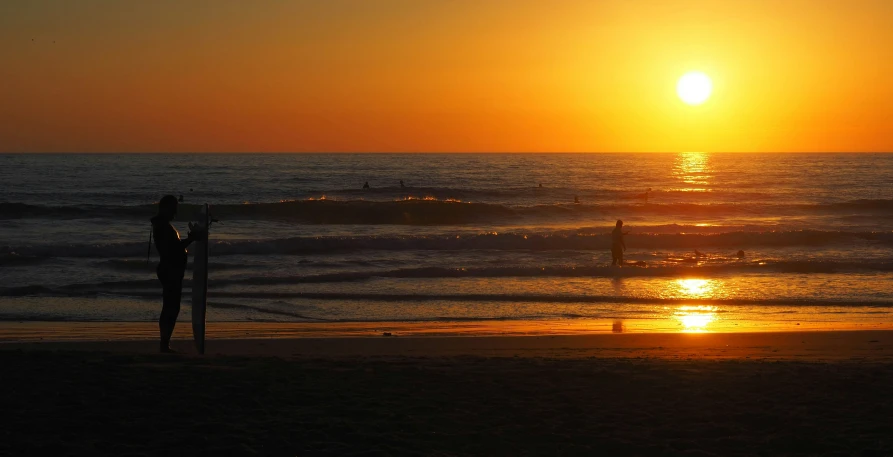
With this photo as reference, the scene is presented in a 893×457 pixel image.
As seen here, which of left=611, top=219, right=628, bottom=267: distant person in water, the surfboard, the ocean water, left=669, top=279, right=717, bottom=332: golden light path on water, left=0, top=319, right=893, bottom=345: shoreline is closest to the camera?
the surfboard

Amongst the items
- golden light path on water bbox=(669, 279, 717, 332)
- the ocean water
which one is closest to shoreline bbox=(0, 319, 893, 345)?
golden light path on water bbox=(669, 279, 717, 332)

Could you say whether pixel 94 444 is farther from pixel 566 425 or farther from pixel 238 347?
pixel 238 347

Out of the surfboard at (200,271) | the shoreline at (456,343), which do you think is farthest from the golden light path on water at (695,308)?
the surfboard at (200,271)

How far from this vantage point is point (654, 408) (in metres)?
6.23

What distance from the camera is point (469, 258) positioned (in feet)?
80.4

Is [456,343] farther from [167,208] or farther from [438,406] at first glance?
[438,406]

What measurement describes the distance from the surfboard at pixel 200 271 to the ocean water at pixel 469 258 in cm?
496

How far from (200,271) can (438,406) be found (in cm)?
346

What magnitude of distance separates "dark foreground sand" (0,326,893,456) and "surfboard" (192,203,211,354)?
59cm

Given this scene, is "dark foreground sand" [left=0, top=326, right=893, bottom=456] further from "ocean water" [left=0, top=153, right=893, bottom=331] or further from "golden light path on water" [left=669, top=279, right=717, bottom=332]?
"ocean water" [left=0, top=153, right=893, bottom=331]

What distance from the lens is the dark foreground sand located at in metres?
5.24

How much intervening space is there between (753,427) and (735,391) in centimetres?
99

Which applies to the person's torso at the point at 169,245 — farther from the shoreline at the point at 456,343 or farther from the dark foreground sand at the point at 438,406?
the shoreline at the point at 456,343

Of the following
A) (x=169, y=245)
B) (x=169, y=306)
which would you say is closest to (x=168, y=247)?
(x=169, y=245)
